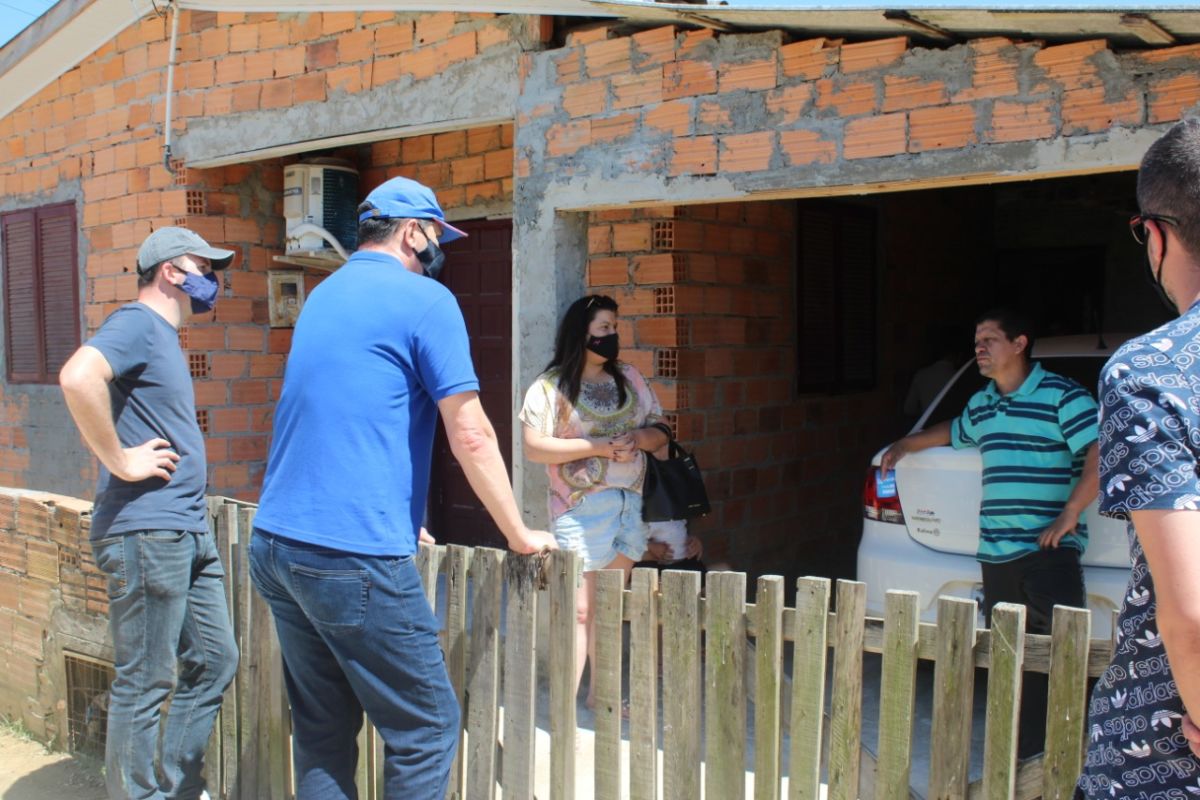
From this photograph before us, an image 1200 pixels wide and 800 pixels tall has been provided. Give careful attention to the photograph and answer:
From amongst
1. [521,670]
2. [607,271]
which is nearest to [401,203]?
[521,670]

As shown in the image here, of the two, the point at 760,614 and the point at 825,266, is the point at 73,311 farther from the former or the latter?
the point at 760,614

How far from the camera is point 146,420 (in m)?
3.60

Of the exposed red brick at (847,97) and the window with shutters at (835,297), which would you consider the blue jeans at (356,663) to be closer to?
the exposed red brick at (847,97)

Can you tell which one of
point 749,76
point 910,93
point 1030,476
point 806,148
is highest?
point 749,76

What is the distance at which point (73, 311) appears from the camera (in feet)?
26.8

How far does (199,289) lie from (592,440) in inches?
60.5

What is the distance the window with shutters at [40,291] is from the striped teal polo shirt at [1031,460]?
6491 mm

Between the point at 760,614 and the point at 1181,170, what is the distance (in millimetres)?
1631

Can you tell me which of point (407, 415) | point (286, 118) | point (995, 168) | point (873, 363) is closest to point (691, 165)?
point (995, 168)

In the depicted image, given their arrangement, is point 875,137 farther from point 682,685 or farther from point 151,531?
point 151,531

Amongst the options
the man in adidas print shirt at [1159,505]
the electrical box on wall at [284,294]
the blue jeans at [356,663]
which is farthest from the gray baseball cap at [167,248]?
the electrical box on wall at [284,294]

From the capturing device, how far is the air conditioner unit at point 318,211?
274 inches

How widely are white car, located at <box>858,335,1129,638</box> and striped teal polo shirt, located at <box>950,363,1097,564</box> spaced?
0.15 meters

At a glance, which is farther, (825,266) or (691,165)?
(825,266)
